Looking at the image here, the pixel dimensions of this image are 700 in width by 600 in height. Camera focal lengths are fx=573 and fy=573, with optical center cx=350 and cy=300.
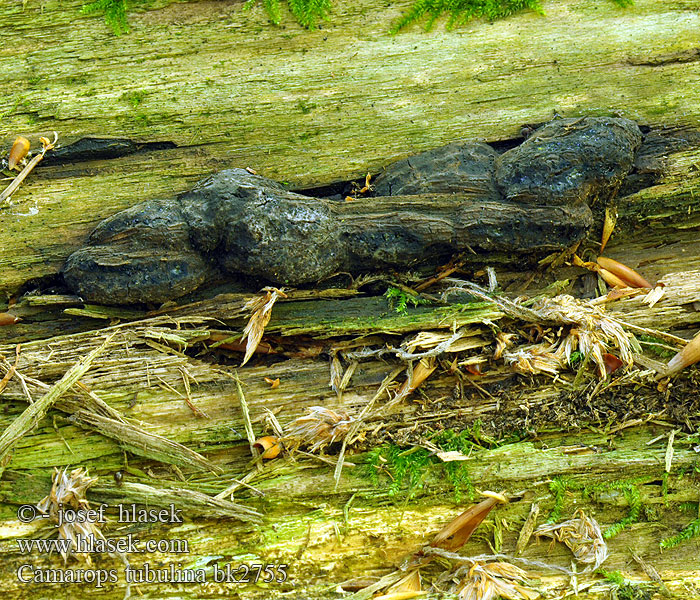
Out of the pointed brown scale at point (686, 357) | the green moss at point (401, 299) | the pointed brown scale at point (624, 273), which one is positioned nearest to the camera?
the pointed brown scale at point (686, 357)

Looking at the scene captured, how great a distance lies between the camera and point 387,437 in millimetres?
3547

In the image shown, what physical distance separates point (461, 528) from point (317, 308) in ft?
5.33

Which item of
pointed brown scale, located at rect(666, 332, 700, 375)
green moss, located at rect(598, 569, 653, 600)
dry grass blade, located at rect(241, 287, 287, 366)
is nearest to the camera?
green moss, located at rect(598, 569, 653, 600)

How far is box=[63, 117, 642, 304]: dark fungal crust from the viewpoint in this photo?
12.1 ft

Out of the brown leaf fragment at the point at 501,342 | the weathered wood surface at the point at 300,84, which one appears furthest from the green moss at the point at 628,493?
the weathered wood surface at the point at 300,84

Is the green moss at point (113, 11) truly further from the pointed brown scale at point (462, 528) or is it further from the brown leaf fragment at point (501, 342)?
the pointed brown scale at point (462, 528)

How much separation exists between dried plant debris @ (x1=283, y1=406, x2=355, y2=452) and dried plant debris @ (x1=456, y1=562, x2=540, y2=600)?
105 cm

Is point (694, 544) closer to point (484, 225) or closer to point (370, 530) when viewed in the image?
point (370, 530)

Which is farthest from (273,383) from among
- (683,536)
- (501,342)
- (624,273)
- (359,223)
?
(683,536)

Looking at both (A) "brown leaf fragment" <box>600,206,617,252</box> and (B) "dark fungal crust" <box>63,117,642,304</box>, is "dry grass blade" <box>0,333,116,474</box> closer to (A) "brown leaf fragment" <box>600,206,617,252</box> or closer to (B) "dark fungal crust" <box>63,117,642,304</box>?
(B) "dark fungal crust" <box>63,117,642,304</box>

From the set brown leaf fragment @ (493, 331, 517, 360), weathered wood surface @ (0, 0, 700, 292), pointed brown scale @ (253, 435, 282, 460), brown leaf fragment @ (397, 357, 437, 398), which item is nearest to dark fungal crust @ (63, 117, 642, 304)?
weathered wood surface @ (0, 0, 700, 292)

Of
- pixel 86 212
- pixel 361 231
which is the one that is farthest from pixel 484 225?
pixel 86 212

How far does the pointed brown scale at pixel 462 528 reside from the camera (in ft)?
11.0

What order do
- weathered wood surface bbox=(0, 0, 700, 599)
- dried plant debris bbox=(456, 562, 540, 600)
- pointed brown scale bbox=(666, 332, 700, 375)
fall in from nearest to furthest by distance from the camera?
1. dried plant debris bbox=(456, 562, 540, 600)
2. weathered wood surface bbox=(0, 0, 700, 599)
3. pointed brown scale bbox=(666, 332, 700, 375)
